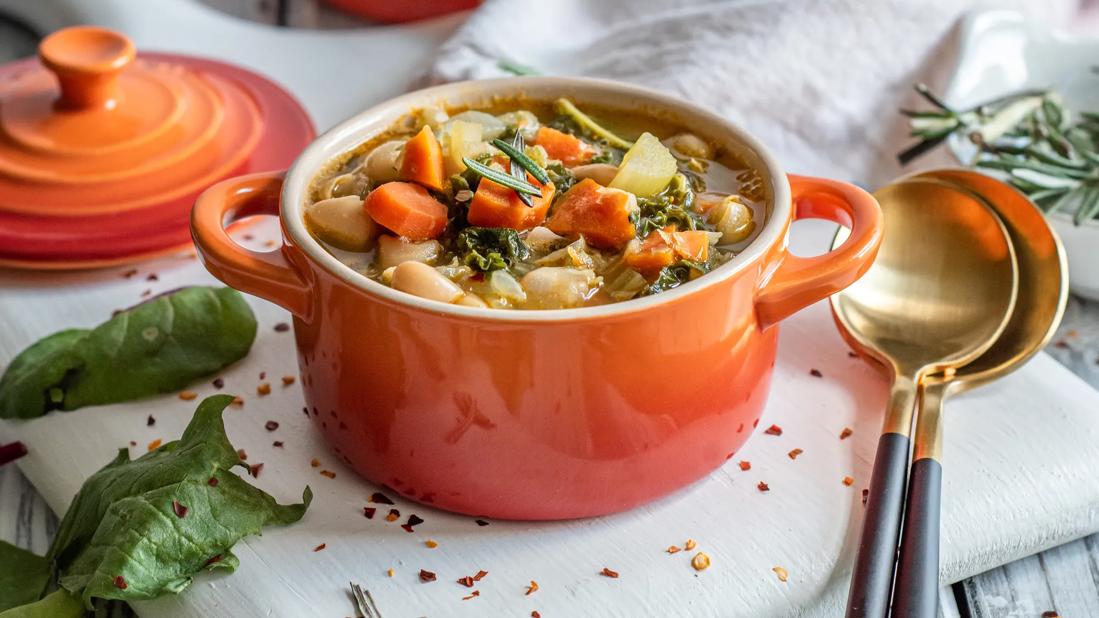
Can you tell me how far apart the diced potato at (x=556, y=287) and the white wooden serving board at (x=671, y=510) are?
308 mm

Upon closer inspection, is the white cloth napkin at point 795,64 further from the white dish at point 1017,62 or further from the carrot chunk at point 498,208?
the carrot chunk at point 498,208

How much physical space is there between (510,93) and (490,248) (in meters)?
0.41

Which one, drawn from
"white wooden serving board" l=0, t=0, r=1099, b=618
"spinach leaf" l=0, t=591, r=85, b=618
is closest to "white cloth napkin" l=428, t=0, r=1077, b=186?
"white wooden serving board" l=0, t=0, r=1099, b=618

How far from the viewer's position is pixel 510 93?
1804mm

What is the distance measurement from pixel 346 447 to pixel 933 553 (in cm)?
75

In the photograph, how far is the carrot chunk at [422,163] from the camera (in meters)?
1.53

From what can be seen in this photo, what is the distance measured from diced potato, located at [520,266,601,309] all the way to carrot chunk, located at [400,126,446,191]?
21 centimetres

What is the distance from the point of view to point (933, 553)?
1365mm

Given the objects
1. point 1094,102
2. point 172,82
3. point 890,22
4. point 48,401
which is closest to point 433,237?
point 48,401

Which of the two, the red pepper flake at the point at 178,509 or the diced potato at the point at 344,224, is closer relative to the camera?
the red pepper flake at the point at 178,509

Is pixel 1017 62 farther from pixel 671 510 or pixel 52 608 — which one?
pixel 52 608

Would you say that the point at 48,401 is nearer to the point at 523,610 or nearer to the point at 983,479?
the point at 523,610

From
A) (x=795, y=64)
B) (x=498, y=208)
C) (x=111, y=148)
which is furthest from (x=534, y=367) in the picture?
(x=795, y=64)

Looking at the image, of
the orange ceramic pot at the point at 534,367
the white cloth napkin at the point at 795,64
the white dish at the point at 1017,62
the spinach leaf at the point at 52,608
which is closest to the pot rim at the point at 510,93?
the orange ceramic pot at the point at 534,367
